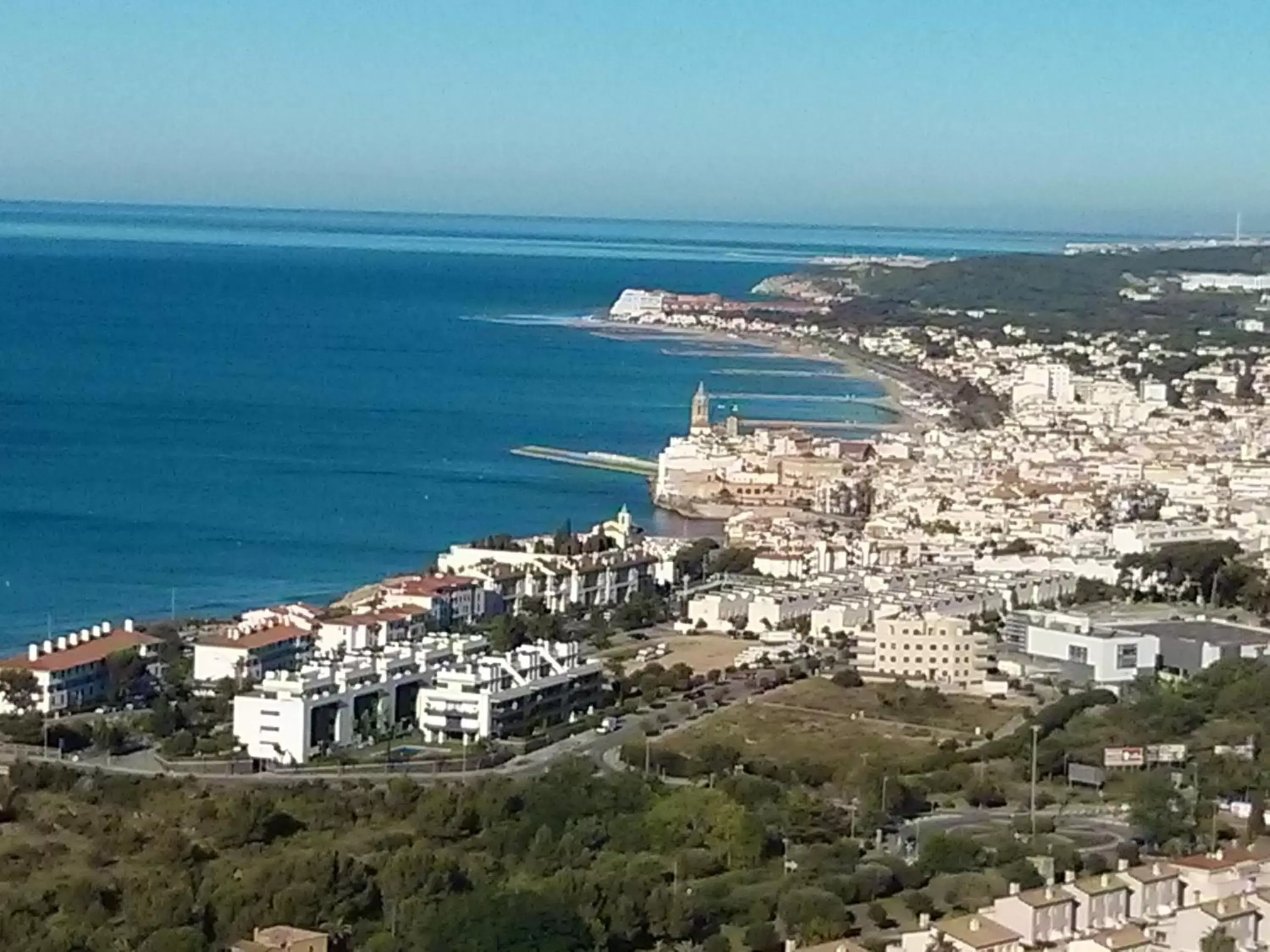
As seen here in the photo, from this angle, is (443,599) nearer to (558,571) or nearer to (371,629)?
(371,629)

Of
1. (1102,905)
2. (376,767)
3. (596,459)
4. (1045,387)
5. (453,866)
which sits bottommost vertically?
(596,459)

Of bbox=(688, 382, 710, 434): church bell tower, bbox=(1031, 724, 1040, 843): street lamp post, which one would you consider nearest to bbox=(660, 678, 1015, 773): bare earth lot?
bbox=(1031, 724, 1040, 843): street lamp post

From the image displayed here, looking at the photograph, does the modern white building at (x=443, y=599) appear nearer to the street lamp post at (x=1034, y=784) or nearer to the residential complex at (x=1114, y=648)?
the residential complex at (x=1114, y=648)

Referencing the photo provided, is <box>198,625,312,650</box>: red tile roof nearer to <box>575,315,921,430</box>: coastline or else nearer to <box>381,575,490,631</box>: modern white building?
<box>381,575,490,631</box>: modern white building

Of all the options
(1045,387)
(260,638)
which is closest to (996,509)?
(260,638)

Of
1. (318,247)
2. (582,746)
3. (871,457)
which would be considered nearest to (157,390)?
(871,457)
